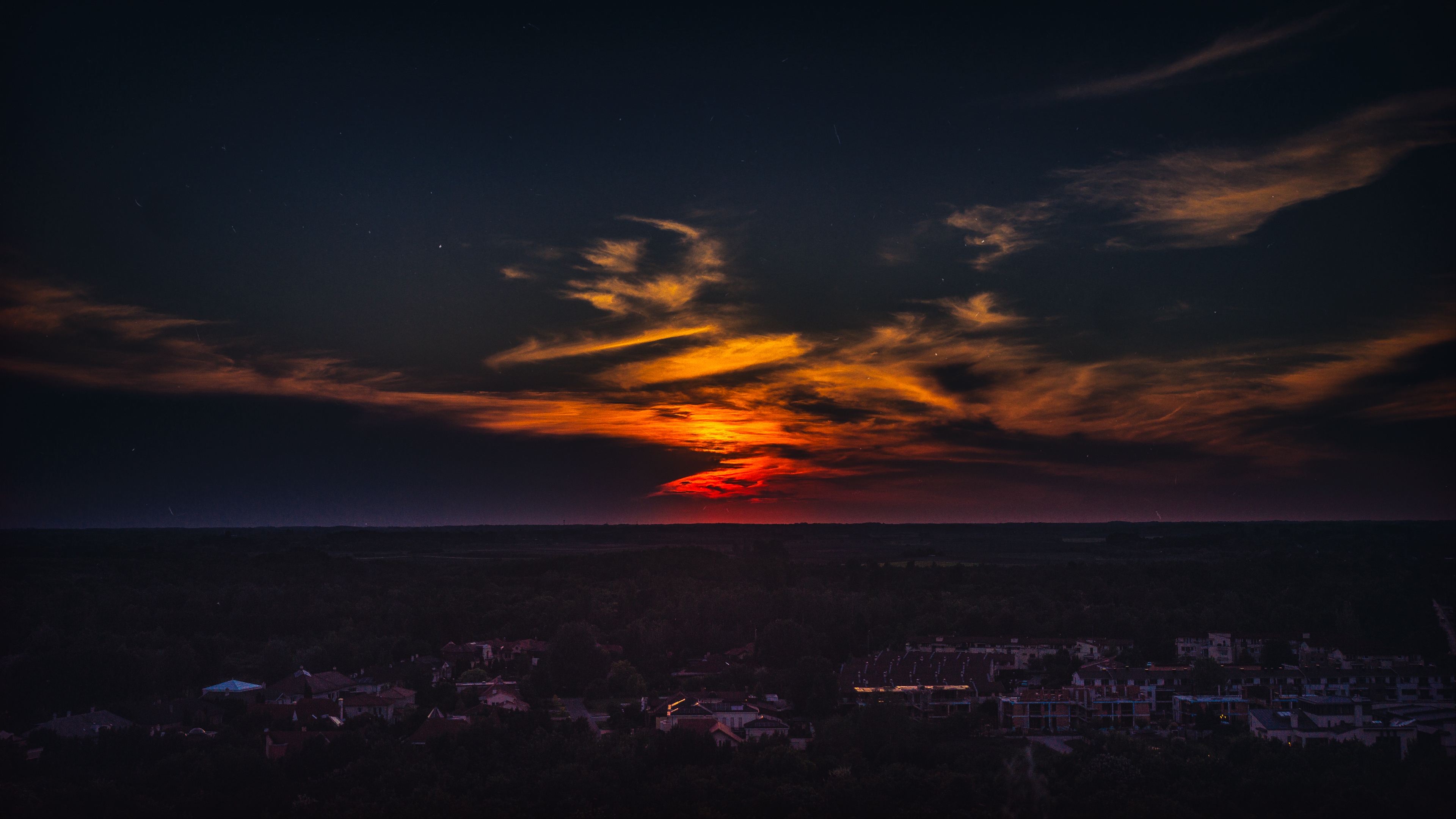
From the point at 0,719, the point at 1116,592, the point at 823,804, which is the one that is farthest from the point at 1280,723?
the point at 0,719

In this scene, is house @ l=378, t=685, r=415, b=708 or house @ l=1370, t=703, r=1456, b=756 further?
house @ l=378, t=685, r=415, b=708

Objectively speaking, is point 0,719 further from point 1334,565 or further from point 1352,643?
point 1334,565

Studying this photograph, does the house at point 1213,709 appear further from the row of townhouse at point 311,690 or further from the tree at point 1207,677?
the row of townhouse at point 311,690

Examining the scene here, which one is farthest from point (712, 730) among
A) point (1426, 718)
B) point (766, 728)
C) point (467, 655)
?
point (467, 655)

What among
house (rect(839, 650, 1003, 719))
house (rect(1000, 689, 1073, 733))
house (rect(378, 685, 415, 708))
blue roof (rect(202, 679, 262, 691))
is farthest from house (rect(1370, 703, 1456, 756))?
blue roof (rect(202, 679, 262, 691))

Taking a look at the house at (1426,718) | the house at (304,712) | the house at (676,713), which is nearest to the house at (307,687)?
the house at (304,712)

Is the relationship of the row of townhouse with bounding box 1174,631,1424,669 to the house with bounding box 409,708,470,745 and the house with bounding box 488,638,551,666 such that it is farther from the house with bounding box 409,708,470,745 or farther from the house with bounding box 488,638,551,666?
the house with bounding box 409,708,470,745

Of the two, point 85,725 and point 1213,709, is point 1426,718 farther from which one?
point 85,725
